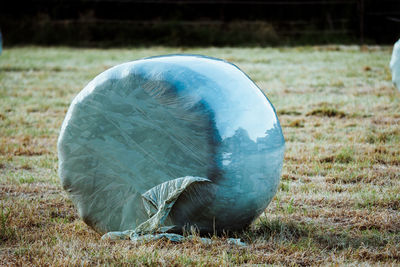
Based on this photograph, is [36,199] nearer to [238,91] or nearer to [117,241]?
[117,241]

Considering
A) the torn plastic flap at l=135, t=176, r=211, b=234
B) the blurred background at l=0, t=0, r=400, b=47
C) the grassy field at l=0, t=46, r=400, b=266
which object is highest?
the blurred background at l=0, t=0, r=400, b=47

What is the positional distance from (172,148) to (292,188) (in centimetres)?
142

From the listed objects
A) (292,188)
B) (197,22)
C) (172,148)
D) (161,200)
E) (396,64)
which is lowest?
(292,188)

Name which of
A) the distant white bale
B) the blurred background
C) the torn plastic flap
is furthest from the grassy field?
the blurred background

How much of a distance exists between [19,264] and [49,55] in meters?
12.1

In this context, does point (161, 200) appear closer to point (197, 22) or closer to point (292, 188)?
point (292, 188)

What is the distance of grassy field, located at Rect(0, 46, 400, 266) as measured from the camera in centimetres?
254

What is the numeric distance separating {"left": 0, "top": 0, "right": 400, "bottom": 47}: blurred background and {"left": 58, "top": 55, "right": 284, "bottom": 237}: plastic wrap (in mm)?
14039

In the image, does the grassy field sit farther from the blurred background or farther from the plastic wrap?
the blurred background

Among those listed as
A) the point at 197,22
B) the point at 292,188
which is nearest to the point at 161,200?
the point at 292,188

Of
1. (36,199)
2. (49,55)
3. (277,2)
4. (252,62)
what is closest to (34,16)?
(49,55)

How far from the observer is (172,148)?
267 cm

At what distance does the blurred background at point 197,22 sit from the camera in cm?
1681

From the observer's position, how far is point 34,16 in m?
18.7
